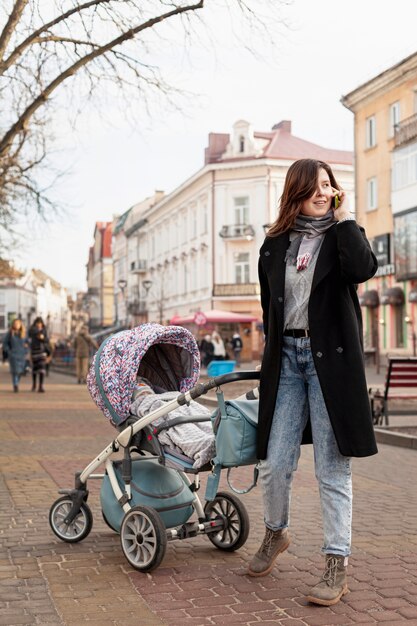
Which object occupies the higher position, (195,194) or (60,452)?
(195,194)

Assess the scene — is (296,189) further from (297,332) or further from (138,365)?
(138,365)

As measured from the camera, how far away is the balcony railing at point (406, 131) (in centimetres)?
3703

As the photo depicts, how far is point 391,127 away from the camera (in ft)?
133

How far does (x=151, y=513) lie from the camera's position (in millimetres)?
4922

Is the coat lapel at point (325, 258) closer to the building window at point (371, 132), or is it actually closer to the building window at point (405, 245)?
the building window at point (405, 245)

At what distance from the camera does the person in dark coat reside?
4.30 meters

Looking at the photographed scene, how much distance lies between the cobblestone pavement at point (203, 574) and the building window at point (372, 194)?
35060mm

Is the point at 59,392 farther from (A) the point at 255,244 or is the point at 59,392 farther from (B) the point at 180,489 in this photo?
(A) the point at 255,244

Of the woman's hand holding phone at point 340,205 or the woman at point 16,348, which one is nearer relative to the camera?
the woman's hand holding phone at point 340,205

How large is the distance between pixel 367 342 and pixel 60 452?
1265 inches

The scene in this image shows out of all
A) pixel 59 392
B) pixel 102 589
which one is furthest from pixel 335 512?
pixel 59 392

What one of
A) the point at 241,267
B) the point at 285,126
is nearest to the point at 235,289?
the point at 241,267

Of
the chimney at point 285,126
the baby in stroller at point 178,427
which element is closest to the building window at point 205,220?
the chimney at point 285,126

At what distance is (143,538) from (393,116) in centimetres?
3790
